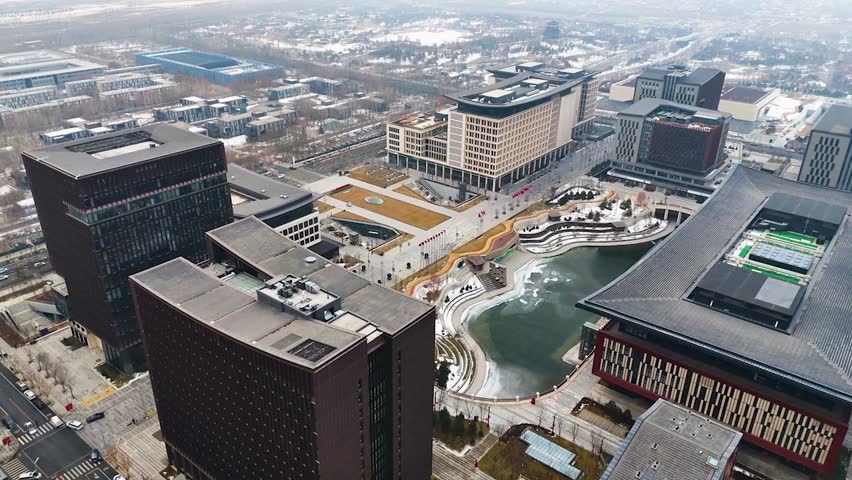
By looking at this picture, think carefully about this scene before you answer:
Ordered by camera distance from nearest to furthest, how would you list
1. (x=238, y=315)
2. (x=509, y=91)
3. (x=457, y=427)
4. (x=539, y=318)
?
1. (x=238, y=315)
2. (x=457, y=427)
3. (x=539, y=318)
4. (x=509, y=91)

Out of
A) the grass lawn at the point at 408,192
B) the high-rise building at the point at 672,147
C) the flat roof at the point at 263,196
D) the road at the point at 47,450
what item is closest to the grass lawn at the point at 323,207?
the grass lawn at the point at 408,192

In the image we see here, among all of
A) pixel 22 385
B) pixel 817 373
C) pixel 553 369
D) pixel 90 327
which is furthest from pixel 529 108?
pixel 22 385

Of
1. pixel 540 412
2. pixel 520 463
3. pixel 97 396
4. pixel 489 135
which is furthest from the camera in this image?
pixel 489 135

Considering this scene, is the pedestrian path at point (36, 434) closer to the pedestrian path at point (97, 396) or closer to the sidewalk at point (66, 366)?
the sidewalk at point (66, 366)

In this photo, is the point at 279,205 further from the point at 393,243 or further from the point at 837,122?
the point at 837,122

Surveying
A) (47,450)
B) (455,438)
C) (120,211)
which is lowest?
(47,450)

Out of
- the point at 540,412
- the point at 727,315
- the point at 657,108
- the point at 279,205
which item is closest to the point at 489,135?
the point at 657,108

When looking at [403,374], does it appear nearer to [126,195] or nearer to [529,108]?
[126,195]
